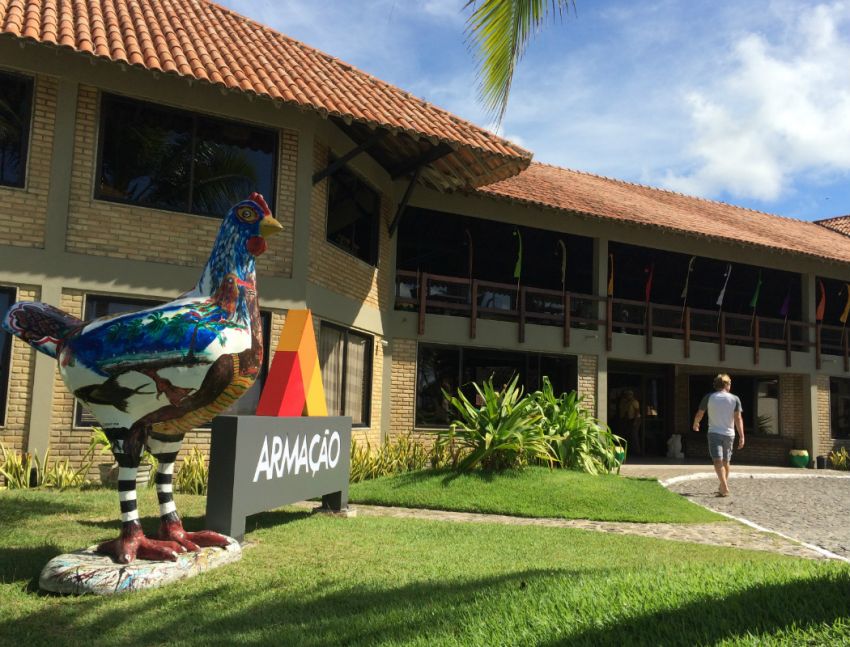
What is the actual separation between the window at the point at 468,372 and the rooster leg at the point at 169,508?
8.94 metres

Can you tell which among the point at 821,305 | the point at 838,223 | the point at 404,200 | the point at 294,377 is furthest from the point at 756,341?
the point at 294,377

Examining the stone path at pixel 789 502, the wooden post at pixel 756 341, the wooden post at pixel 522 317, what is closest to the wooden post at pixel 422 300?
the wooden post at pixel 522 317

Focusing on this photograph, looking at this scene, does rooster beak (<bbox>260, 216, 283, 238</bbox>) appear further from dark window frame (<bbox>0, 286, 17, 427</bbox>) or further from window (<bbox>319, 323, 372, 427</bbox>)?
window (<bbox>319, 323, 372, 427</bbox>)

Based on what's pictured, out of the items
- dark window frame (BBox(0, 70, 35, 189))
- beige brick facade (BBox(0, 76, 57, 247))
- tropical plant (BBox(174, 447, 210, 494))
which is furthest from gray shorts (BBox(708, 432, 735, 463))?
dark window frame (BBox(0, 70, 35, 189))

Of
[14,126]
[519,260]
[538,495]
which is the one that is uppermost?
[14,126]

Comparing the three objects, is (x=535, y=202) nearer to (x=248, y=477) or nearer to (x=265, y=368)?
(x=265, y=368)

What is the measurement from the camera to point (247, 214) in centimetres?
512

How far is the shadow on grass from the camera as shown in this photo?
3.31 metres

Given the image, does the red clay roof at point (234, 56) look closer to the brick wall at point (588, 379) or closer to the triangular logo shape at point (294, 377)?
the triangular logo shape at point (294, 377)

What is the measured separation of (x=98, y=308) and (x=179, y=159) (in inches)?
97.9

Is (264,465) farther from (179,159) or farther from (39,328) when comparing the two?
(179,159)

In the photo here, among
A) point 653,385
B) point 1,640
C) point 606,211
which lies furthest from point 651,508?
point 653,385

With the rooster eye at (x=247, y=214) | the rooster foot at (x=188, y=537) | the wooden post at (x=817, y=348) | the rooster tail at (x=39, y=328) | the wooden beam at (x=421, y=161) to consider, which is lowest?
the rooster foot at (x=188, y=537)

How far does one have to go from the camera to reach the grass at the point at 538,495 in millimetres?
8773
